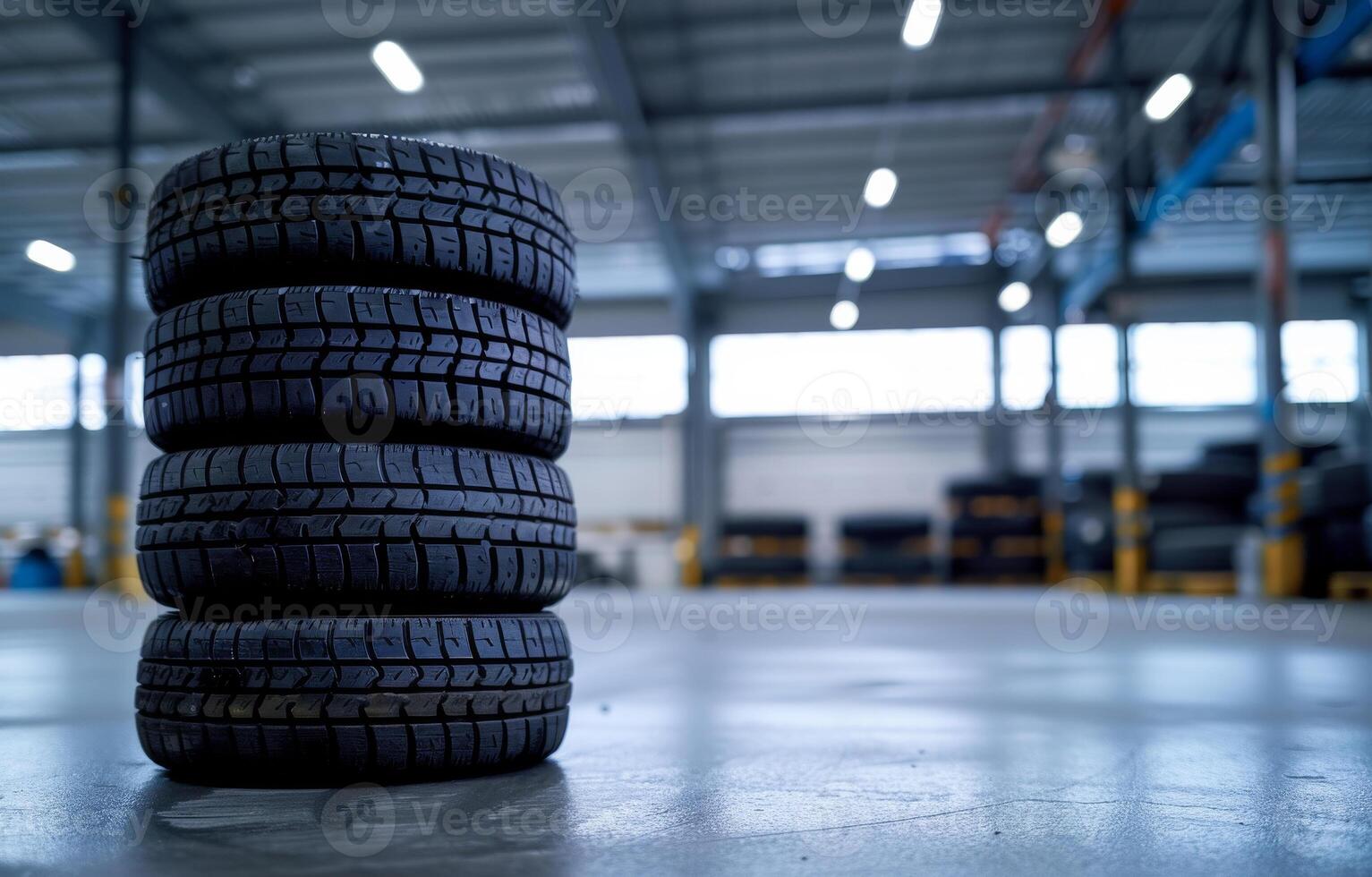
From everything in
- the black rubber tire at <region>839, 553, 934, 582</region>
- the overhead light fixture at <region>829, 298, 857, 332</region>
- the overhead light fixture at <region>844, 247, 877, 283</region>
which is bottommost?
the black rubber tire at <region>839, 553, 934, 582</region>

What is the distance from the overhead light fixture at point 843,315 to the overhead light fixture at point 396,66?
9.79 metres

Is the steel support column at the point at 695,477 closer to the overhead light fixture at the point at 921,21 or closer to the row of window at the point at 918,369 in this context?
the row of window at the point at 918,369

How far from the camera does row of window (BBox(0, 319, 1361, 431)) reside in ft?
62.3

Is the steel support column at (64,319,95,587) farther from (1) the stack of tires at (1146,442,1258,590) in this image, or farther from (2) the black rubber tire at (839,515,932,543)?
(1) the stack of tires at (1146,442,1258,590)

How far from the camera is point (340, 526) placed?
5.26ft

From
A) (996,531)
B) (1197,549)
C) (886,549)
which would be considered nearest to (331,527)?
(1197,549)

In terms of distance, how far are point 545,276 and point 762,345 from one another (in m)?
18.1

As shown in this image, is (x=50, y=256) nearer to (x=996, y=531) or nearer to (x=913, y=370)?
(x=913, y=370)

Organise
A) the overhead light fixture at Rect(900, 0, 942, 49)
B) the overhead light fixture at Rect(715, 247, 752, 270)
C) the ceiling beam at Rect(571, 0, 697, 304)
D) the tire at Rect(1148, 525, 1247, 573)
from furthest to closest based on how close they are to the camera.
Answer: the overhead light fixture at Rect(715, 247, 752, 270)
the tire at Rect(1148, 525, 1247, 573)
the ceiling beam at Rect(571, 0, 697, 304)
the overhead light fixture at Rect(900, 0, 942, 49)

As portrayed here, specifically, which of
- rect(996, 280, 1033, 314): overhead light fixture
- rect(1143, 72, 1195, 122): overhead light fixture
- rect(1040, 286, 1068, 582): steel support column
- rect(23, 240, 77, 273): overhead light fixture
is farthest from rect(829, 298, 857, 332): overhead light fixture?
rect(23, 240, 77, 273): overhead light fixture

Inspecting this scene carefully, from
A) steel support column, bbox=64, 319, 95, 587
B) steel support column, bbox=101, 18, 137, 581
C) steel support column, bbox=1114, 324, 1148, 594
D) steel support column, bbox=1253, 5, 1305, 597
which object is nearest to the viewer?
steel support column, bbox=1253, 5, 1305, 597

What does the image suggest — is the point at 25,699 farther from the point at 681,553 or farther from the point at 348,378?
the point at 681,553

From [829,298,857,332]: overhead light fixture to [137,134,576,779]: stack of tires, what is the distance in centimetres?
1823

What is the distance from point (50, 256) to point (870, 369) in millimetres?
14344
